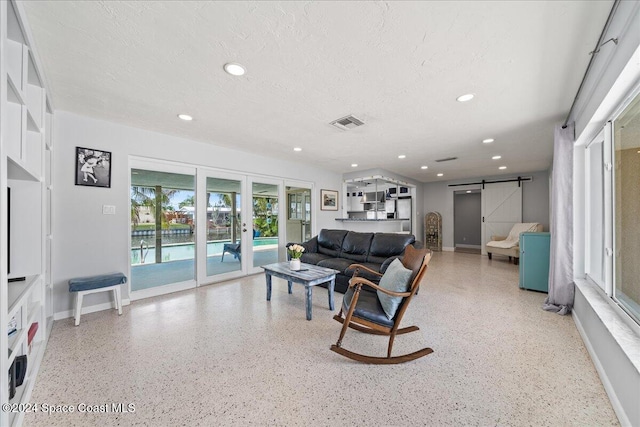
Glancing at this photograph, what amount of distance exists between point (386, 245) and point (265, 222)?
253 cm

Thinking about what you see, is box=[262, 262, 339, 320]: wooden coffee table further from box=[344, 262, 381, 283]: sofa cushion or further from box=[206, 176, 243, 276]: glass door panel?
box=[206, 176, 243, 276]: glass door panel

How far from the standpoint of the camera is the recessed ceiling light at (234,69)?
6.61ft

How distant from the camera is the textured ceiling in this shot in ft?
4.91

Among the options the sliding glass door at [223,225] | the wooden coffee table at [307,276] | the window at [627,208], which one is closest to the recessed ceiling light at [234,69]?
the wooden coffee table at [307,276]

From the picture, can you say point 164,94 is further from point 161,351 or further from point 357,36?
point 161,351

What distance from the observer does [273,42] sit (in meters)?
1.75

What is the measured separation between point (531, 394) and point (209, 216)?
4404mm

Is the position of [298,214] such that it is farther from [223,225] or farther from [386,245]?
[386,245]

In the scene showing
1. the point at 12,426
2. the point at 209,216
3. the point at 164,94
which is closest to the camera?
the point at 12,426

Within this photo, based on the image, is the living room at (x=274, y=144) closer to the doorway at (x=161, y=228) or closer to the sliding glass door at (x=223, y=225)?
the doorway at (x=161, y=228)

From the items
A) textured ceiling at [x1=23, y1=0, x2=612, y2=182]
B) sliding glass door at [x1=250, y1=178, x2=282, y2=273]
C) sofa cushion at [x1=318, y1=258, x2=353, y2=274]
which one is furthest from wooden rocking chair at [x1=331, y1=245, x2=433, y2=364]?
sliding glass door at [x1=250, y1=178, x2=282, y2=273]

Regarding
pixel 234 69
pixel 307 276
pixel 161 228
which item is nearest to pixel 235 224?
pixel 161 228

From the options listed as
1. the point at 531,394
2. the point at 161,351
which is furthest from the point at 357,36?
the point at 161,351

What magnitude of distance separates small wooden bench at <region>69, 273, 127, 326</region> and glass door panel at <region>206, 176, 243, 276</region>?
144 centimetres
